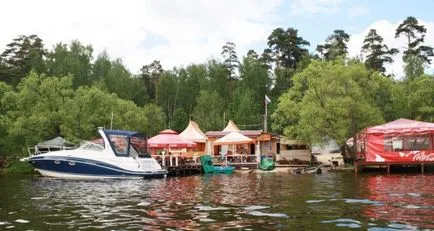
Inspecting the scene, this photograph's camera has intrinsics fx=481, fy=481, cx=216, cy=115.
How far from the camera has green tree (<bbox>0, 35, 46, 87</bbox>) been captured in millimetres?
68125

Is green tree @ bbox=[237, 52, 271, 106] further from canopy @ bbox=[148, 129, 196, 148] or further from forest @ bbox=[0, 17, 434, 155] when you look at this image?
canopy @ bbox=[148, 129, 196, 148]

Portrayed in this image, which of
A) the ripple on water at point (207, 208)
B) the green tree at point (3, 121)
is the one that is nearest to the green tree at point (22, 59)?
the green tree at point (3, 121)

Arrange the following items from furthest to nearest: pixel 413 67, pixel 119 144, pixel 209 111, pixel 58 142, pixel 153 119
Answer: pixel 209 111
pixel 153 119
pixel 413 67
pixel 58 142
pixel 119 144

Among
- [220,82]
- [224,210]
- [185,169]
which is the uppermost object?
[220,82]

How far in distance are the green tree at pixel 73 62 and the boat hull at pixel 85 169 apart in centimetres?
3355

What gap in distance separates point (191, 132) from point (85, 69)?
24309 mm

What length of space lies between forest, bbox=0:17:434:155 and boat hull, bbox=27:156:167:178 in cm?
1100

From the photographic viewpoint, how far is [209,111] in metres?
70.1

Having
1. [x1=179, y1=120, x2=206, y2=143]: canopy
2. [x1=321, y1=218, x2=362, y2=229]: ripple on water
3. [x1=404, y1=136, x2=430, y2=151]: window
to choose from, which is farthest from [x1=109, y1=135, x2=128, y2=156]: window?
[x1=321, y1=218, x2=362, y2=229]: ripple on water

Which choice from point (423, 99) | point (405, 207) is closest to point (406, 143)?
point (423, 99)

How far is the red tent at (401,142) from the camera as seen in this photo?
121 ft

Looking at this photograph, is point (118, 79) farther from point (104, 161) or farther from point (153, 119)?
point (104, 161)

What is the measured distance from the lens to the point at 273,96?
7669cm

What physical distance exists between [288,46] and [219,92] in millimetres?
16722
